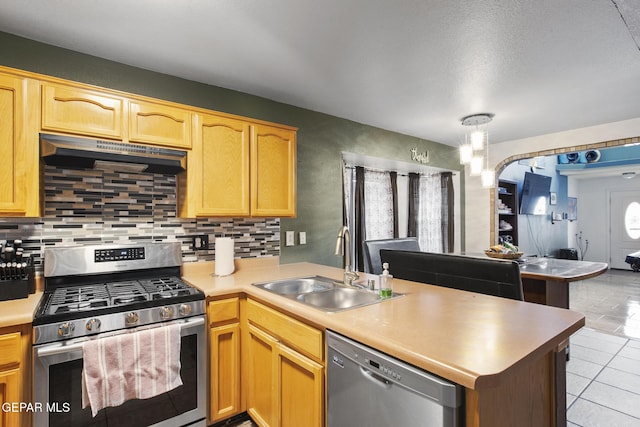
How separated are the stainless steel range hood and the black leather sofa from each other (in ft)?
6.18

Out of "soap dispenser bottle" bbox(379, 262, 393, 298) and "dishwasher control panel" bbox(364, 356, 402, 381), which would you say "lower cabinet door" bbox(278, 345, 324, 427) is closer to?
"dishwasher control panel" bbox(364, 356, 402, 381)

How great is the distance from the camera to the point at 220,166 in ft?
7.40

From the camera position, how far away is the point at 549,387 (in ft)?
4.26

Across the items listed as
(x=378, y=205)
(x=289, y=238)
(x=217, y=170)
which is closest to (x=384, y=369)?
(x=217, y=170)

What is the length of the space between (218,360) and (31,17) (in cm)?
210

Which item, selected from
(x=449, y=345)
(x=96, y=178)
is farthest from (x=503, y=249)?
(x=96, y=178)

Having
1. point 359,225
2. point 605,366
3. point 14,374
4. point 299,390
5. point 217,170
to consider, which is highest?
point 217,170

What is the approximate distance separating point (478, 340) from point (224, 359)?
57.5 inches

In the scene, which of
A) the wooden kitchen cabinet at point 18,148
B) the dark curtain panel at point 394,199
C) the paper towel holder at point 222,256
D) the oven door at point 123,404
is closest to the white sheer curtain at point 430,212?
the dark curtain panel at point 394,199

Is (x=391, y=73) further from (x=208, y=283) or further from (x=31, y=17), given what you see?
(x=31, y=17)

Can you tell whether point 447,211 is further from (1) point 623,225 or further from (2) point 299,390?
(1) point 623,225

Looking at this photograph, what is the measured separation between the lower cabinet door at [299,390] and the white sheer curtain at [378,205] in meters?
2.60

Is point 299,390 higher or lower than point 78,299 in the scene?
lower

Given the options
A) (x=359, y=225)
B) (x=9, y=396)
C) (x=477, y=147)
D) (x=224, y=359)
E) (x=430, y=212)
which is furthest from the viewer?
(x=430, y=212)
